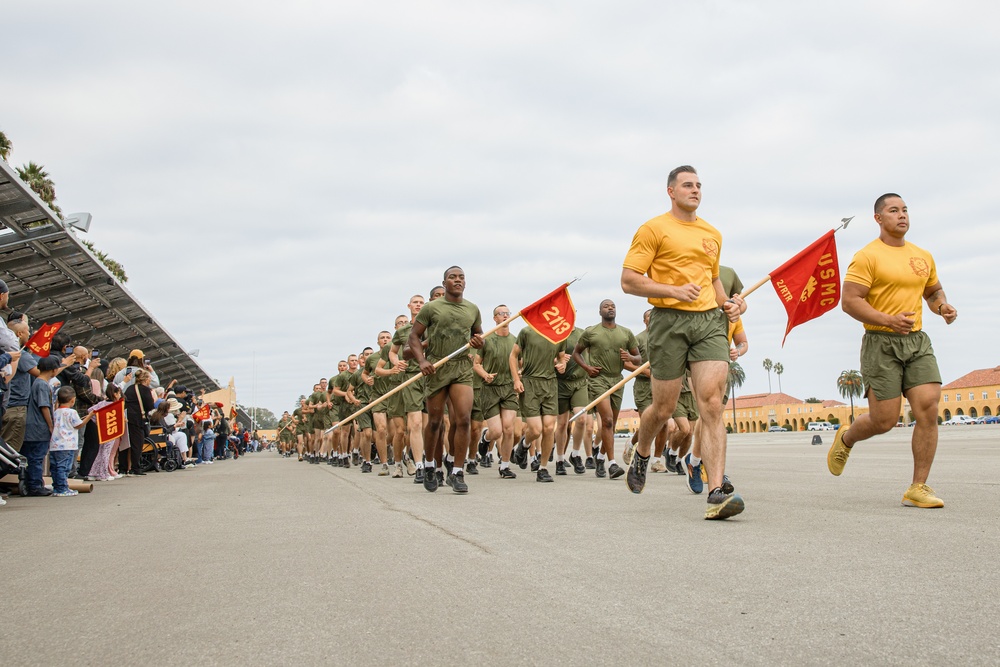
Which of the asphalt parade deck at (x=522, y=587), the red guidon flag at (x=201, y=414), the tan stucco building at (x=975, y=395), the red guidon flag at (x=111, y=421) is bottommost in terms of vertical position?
the asphalt parade deck at (x=522, y=587)

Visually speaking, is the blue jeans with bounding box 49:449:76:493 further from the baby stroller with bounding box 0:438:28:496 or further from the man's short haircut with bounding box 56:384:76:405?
the man's short haircut with bounding box 56:384:76:405

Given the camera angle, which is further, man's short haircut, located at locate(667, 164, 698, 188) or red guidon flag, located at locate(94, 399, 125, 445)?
→ red guidon flag, located at locate(94, 399, 125, 445)

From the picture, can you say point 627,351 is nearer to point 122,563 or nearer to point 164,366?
point 122,563

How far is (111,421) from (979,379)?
140735 mm

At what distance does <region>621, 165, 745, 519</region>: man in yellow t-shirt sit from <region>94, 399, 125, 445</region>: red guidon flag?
9975mm

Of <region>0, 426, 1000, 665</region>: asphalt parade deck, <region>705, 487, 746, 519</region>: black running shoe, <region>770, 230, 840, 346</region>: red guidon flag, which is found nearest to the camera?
<region>0, 426, 1000, 665</region>: asphalt parade deck

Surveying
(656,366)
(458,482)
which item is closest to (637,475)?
(656,366)

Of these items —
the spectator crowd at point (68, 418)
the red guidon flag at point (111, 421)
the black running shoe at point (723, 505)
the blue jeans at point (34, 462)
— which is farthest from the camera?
the red guidon flag at point (111, 421)

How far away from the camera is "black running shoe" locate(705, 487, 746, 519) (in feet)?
18.0

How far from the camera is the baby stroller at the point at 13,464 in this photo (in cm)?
995

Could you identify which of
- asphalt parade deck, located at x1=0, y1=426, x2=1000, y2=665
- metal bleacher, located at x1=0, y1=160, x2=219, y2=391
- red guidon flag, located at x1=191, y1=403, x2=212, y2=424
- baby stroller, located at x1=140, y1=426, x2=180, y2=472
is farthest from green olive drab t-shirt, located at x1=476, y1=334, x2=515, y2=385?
red guidon flag, located at x1=191, y1=403, x2=212, y2=424

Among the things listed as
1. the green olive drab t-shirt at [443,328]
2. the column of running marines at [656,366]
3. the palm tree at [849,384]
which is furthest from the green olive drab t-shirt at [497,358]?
the palm tree at [849,384]

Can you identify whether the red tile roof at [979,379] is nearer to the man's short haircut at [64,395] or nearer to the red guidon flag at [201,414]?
the red guidon flag at [201,414]

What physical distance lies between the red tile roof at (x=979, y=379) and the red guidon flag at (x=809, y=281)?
13502cm
